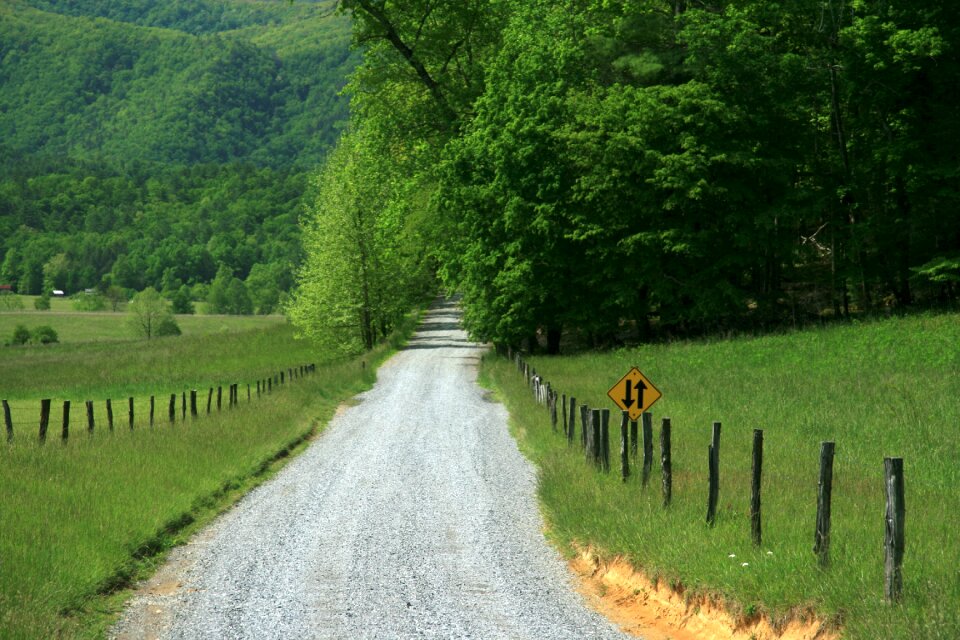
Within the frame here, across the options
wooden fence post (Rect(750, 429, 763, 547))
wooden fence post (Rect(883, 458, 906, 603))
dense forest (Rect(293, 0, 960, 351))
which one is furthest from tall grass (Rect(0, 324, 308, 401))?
wooden fence post (Rect(883, 458, 906, 603))

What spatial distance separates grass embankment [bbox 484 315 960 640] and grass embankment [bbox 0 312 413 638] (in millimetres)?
5477

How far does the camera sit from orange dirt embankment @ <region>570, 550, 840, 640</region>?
9028 millimetres

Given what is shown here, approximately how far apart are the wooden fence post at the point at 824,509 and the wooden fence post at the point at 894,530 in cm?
116

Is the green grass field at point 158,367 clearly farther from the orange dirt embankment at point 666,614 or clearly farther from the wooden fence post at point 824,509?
the wooden fence post at point 824,509

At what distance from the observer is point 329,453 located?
933 inches

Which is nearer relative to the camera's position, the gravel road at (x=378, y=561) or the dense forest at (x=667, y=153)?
the gravel road at (x=378, y=561)

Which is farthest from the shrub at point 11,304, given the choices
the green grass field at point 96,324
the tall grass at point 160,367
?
the tall grass at point 160,367

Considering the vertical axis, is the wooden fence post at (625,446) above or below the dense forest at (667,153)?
below

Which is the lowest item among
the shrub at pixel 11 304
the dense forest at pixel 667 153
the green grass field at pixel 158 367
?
the green grass field at pixel 158 367

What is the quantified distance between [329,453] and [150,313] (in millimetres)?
121833

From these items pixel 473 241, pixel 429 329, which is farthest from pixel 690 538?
pixel 429 329

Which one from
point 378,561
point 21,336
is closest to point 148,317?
point 21,336

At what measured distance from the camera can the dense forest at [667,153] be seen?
40781 millimetres

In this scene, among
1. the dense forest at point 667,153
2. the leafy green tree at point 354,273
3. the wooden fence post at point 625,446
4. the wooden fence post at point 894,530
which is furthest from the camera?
the leafy green tree at point 354,273
